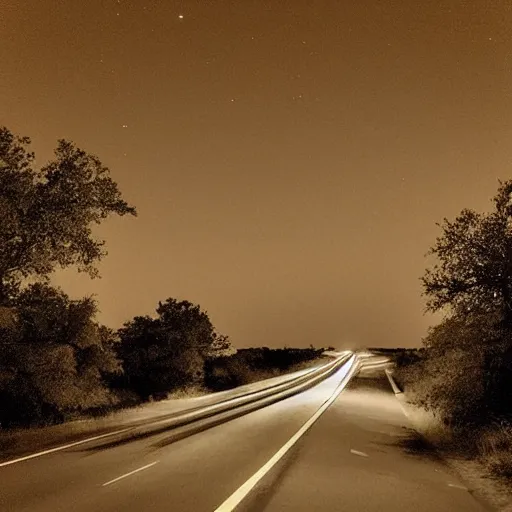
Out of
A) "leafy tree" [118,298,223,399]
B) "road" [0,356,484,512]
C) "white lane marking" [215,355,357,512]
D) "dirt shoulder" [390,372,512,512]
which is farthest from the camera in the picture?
"leafy tree" [118,298,223,399]

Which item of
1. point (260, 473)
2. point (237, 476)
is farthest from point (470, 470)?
point (237, 476)

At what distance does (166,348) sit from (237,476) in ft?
A: 141

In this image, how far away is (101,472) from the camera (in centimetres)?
1170

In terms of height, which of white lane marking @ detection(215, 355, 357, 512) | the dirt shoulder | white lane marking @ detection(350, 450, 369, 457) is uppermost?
white lane marking @ detection(215, 355, 357, 512)

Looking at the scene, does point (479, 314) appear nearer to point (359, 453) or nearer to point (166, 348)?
point (359, 453)

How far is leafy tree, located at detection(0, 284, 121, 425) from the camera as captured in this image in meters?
22.8

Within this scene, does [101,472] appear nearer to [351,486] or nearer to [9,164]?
[351,486]

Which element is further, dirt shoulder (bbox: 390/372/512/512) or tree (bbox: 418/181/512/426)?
tree (bbox: 418/181/512/426)

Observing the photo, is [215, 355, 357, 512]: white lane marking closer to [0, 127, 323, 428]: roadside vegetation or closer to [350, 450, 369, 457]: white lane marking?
[350, 450, 369, 457]: white lane marking

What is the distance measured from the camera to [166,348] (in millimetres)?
53844

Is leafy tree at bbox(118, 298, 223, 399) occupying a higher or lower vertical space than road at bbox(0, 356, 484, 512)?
higher

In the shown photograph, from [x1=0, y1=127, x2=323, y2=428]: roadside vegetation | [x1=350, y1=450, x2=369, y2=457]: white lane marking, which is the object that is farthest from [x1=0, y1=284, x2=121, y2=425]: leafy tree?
[x1=350, y1=450, x2=369, y2=457]: white lane marking

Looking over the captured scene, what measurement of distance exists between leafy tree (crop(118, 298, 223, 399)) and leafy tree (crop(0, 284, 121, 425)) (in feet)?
83.1

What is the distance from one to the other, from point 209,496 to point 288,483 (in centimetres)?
193
